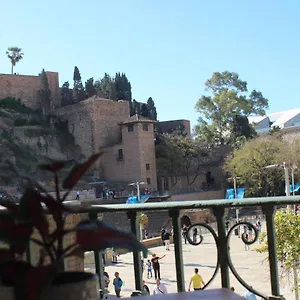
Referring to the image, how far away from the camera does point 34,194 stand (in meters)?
1.10

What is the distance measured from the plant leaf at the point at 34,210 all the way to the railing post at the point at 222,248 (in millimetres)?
1127

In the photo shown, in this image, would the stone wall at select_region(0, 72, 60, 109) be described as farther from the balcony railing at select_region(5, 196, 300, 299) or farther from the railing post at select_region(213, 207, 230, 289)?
the railing post at select_region(213, 207, 230, 289)

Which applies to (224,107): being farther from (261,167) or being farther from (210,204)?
(210,204)

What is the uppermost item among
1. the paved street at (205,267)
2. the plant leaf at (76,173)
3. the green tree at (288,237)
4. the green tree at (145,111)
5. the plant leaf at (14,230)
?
the green tree at (145,111)

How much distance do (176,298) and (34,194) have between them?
0.62 metres

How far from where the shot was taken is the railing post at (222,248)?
206 cm

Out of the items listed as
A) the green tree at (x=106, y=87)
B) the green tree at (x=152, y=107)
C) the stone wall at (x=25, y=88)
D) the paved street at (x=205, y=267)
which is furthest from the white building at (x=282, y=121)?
the paved street at (x=205, y=267)

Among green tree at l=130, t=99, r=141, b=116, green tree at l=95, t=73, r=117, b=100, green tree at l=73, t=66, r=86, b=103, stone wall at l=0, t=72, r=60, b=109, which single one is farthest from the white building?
stone wall at l=0, t=72, r=60, b=109

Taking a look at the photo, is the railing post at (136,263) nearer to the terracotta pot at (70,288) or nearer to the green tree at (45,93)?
the terracotta pot at (70,288)

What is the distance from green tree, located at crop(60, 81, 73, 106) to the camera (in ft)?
168

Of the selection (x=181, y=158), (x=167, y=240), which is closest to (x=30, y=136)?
(x=181, y=158)

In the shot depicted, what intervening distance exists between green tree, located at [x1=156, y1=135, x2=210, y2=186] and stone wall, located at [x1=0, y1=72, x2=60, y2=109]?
527 inches

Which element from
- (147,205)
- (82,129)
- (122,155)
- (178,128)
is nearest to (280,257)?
(147,205)

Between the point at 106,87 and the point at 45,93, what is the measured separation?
7.66 meters
